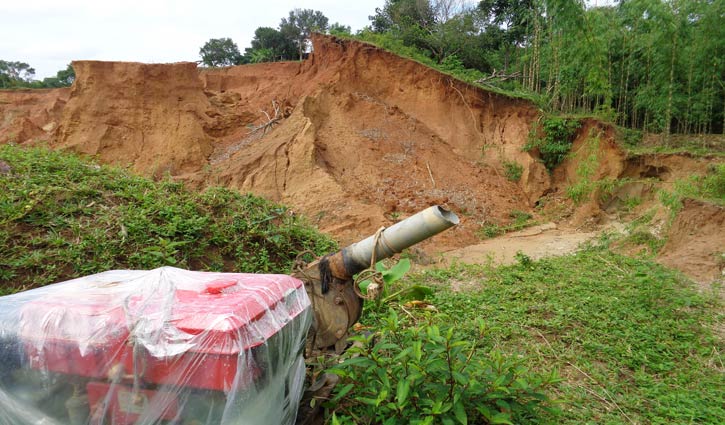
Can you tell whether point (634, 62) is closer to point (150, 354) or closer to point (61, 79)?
→ point (150, 354)

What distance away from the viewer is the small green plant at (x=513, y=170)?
1152cm

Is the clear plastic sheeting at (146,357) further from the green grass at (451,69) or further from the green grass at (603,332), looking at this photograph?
the green grass at (451,69)

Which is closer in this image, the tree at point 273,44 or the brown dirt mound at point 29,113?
the brown dirt mound at point 29,113

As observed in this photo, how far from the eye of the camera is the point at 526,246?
8.29 meters

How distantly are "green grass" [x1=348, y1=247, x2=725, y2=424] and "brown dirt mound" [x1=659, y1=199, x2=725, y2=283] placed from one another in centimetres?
43

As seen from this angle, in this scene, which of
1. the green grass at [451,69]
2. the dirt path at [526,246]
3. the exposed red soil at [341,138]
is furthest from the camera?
the green grass at [451,69]

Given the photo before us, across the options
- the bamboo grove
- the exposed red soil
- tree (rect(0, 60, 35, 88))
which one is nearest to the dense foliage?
tree (rect(0, 60, 35, 88))

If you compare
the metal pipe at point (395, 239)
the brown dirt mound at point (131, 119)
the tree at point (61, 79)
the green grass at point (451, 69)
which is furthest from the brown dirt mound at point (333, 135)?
the tree at point (61, 79)

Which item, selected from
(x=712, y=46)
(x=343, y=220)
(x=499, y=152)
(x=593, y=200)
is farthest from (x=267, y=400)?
(x=712, y=46)

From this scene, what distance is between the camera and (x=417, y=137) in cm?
1172

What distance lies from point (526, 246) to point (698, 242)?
269 centimetres

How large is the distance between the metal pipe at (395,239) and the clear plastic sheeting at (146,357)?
62cm

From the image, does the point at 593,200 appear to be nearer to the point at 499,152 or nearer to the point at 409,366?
the point at 499,152

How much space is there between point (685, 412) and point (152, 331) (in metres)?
3.05
